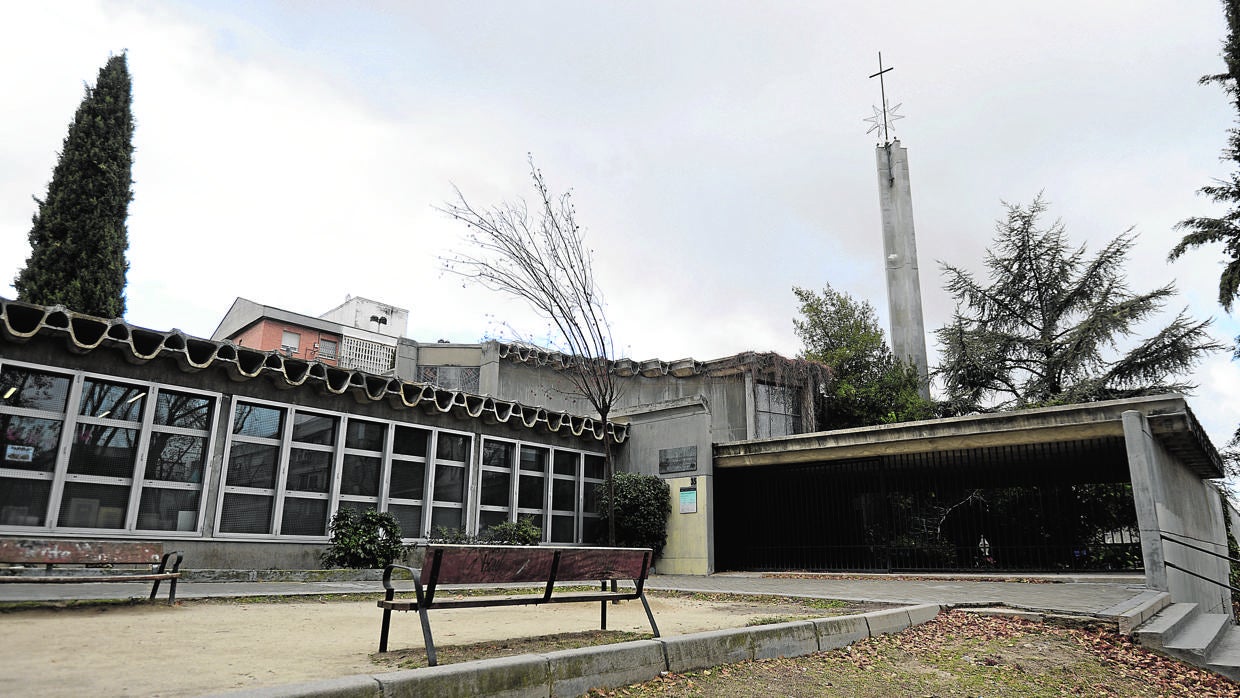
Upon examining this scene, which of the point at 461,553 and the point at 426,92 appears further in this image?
the point at 426,92

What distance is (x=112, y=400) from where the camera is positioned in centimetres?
1032

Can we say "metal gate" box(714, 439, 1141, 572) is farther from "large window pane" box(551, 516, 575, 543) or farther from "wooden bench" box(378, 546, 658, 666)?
"wooden bench" box(378, 546, 658, 666)

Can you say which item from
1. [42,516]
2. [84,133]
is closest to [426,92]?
[42,516]

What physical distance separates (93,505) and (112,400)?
4.70ft

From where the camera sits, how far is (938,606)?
321 inches

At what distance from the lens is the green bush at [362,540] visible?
11242mm

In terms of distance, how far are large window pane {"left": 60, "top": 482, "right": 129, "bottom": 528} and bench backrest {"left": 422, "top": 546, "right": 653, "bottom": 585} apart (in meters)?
7.92

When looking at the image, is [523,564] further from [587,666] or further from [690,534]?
[690,534]

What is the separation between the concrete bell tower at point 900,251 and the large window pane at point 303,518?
71.6 ft

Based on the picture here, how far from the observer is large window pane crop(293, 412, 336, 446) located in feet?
40.1

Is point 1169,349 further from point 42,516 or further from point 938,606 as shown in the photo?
point 42,516

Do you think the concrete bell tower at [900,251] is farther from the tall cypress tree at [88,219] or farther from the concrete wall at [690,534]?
the tall cypress tree at [88,219]

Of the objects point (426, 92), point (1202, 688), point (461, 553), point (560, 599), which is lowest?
→ point (1202, 688)

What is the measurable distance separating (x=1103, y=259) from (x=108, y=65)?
3238cm
